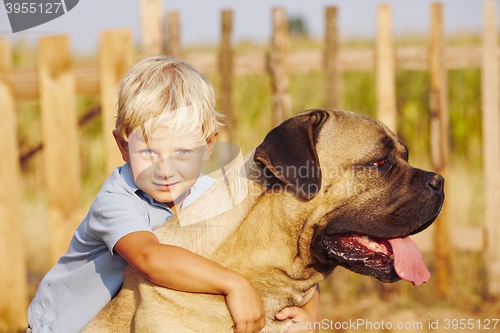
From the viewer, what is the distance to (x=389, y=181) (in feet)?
9.20

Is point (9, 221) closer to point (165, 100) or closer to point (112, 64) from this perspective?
point (112, 64)

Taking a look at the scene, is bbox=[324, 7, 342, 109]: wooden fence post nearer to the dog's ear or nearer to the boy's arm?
the dog's ear

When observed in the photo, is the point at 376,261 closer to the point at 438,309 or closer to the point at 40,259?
the point at 438,309

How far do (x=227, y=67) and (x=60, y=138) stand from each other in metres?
1.82

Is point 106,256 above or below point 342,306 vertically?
above

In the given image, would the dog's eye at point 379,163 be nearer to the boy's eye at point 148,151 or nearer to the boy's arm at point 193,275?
the boy's arm at point 193,275

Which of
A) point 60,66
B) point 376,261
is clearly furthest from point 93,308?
point 60,66

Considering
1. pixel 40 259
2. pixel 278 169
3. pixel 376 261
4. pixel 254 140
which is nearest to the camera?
pixel 278 169

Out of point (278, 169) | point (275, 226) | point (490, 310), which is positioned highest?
point (278, 169)

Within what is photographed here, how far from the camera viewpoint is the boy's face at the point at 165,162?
278 centimetres

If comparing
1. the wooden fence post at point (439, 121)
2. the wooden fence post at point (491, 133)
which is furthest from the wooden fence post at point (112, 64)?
the wooden fence post at point (491, 133)

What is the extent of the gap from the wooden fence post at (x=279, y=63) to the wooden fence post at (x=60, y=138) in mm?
1996

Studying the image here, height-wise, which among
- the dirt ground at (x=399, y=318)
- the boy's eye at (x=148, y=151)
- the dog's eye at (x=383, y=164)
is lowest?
the dirt ground at (x=399, y=318)

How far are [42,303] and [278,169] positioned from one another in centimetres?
155
